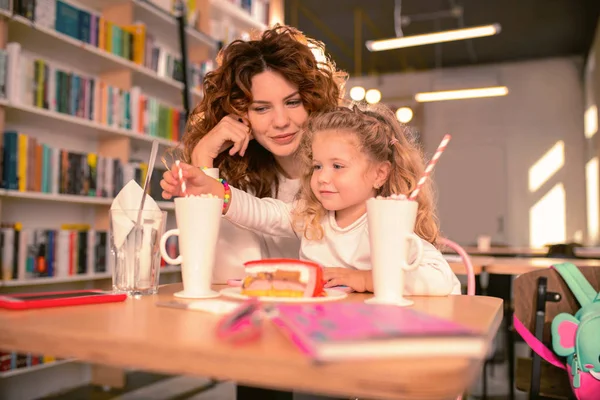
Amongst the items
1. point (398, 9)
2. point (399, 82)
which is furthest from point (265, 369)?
point (399, 82)

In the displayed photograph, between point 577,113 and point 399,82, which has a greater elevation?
point 399,82

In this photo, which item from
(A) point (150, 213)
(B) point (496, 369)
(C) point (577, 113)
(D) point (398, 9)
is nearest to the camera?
(A) point (150, 213)

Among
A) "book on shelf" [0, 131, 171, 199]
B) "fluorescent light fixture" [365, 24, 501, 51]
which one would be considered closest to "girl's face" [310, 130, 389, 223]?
"book on shelf" [0, 131, 171, 199]

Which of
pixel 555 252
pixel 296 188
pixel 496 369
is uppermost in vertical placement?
pixel 296 188

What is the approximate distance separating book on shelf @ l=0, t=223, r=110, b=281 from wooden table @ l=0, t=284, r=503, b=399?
217 cm

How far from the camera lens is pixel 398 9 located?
673 centimetres

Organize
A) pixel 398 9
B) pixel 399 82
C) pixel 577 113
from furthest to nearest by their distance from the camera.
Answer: pixel 399 82 → pixel 577 113 → pixel 398 9

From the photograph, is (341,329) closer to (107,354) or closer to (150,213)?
(107,354)

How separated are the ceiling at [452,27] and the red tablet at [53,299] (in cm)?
618

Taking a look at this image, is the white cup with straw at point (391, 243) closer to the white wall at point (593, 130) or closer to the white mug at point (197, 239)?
the white mug at point (197, 239)

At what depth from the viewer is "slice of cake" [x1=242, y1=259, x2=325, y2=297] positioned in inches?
37.9

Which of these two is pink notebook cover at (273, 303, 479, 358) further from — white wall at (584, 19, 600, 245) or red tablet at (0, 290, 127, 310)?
white wall at (584, 19, 600, 245)

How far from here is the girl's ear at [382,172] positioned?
4.85 feet

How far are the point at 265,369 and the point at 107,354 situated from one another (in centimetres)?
20
